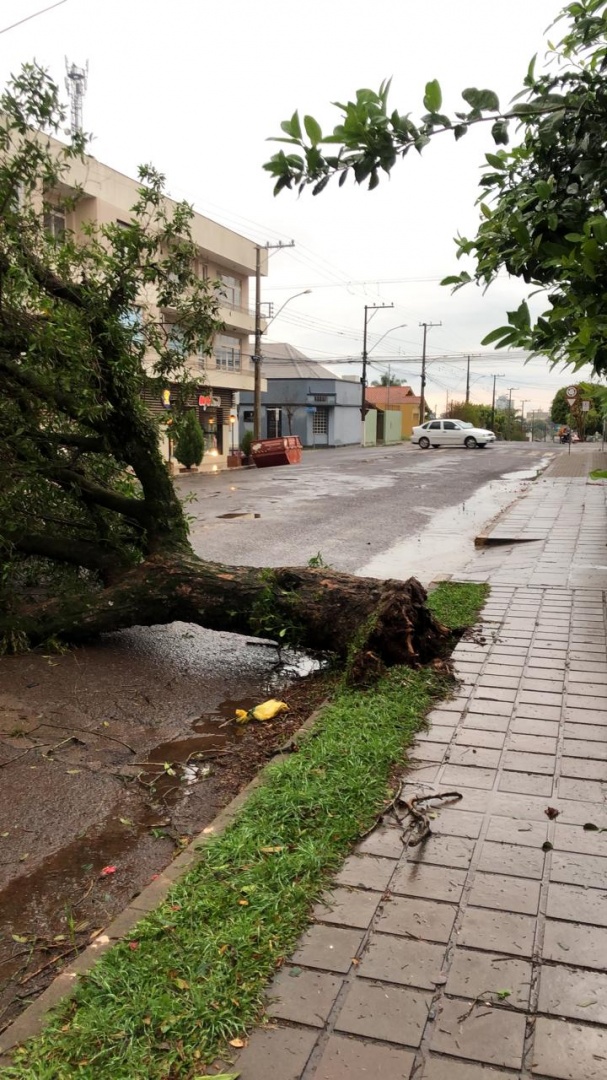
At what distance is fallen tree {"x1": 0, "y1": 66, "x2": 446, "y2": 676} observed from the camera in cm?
574

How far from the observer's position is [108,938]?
2.71 meters

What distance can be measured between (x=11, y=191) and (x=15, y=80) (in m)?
0.82

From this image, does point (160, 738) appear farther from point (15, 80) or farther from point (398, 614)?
point (15, 80)

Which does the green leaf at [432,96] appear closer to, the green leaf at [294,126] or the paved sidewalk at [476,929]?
the green leaf at [294,126]

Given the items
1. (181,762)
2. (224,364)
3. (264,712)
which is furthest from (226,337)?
(181,762)

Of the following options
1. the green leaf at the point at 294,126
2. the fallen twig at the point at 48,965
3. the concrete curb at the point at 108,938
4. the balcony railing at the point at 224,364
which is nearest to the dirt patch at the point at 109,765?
the fallen twig at the point at 48,965

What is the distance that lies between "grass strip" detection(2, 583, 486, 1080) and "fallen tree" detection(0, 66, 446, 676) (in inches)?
65.5

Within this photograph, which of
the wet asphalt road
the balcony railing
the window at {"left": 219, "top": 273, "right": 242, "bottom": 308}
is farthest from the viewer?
the window at {"left": 219, "top": 273, "right": 242, "bottom": 308}

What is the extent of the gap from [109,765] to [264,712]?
1066 millimetres

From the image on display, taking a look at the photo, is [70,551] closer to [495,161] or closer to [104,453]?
[104,453]

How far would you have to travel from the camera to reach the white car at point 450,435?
156 feet

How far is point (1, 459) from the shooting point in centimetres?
600

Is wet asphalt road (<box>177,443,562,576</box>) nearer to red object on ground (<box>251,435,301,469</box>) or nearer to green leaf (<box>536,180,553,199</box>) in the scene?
red object on ground (<box>251,435,301,469</box>)

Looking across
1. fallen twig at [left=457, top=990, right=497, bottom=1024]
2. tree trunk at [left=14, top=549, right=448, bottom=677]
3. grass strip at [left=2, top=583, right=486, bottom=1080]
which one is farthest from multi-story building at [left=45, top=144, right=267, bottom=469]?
fallen twig at [left=457, top=990, right=497, bottom=1024]
